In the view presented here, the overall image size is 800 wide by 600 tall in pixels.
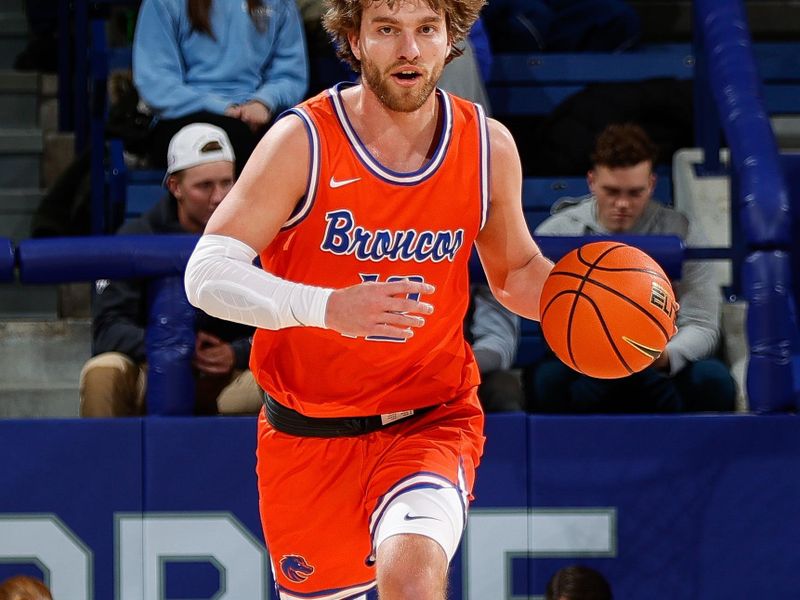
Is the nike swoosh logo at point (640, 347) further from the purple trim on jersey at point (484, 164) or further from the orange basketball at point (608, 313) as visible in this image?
the purple trim on jersey at point (484, 164)

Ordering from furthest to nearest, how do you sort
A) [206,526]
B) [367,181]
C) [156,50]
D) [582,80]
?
[582,80] → [156,50] → [206,526] → [367,181]

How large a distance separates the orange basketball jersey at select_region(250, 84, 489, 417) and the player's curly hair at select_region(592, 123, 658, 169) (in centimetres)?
155

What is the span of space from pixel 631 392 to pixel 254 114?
212cm

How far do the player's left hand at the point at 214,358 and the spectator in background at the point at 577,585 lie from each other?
1.23 metres

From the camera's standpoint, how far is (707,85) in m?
6.15

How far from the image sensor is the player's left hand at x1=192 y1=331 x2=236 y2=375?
456 centimetres

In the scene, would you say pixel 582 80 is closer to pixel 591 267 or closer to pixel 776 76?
pixel 776 76

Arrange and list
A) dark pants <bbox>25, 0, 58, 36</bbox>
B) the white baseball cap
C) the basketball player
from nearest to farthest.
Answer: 1. the basketball player
2. the white baseball cap
3. dark pants <bbox>25, 0, 58, 36</bbox>

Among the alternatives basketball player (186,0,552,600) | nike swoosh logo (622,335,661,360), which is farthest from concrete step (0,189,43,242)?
nike swoosh logo (622,335,661,360)

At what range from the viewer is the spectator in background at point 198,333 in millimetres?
4531

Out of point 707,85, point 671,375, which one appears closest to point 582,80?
point 707,85

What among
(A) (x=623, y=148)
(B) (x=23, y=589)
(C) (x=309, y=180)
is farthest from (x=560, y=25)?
(B) (x=23, y=589)

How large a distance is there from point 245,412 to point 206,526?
1.23 ft

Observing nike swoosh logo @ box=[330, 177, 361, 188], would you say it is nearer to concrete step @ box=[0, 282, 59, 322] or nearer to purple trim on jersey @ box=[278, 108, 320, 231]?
purple trim on jersey @ box=[278, 108, 320, 231]
